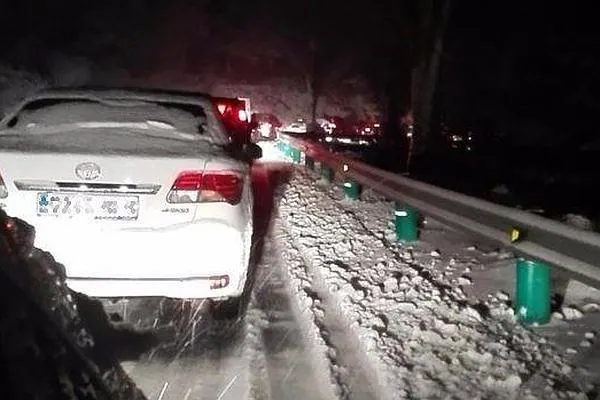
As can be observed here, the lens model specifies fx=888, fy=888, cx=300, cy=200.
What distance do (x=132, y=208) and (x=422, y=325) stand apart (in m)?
2.21

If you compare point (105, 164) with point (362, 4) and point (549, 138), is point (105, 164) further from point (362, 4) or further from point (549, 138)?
point (549, 138)

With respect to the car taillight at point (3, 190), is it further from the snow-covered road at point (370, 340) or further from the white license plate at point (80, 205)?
the snow-covered road at point (370, 340)

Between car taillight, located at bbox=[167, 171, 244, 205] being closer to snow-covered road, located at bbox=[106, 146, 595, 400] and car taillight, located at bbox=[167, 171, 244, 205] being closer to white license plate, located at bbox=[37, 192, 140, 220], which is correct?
white license plate, located at bbox=[37, 192, 140, 220]

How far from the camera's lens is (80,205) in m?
5.73

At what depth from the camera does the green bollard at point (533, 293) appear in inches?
242

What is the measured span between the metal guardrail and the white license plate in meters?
2.66

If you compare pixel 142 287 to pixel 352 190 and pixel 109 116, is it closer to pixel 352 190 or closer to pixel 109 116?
pixel 109 116

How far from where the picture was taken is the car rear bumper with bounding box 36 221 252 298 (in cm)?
577

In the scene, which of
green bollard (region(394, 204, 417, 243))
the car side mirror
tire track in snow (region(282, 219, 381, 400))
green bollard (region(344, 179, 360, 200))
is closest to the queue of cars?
tire track in snow (region(282, 219, 381, 400))

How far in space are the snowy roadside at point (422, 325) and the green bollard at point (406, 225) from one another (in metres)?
0.16

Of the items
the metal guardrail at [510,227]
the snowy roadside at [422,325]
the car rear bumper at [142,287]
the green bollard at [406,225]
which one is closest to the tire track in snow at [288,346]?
the snowy roadside at [422,325]

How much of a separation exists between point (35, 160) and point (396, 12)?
1945 centimetres

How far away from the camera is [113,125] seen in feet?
21.2

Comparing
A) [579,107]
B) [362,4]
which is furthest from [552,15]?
[362,4]
